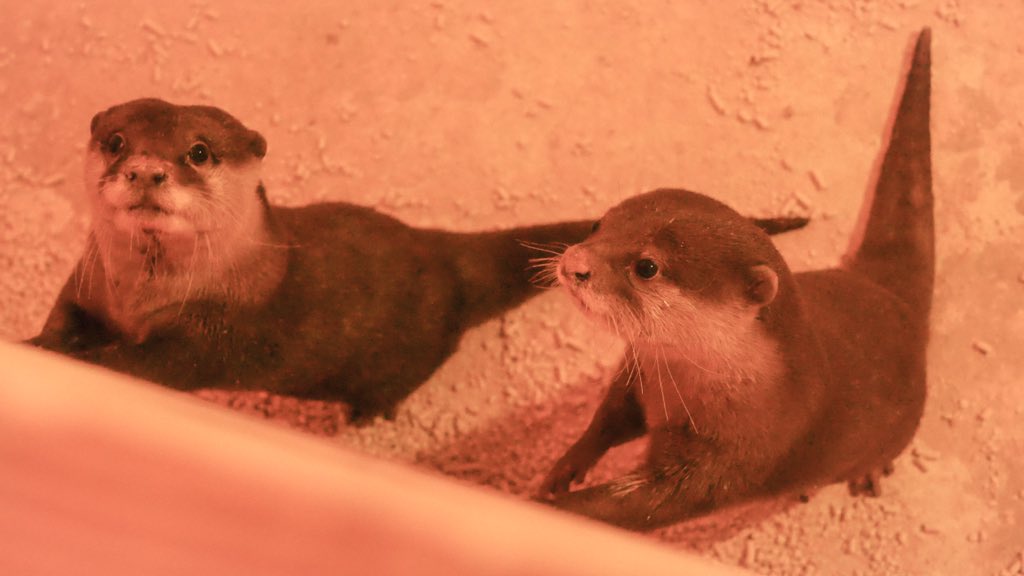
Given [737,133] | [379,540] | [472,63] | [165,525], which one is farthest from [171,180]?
[737,133]

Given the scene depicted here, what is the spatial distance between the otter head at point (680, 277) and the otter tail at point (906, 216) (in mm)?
533

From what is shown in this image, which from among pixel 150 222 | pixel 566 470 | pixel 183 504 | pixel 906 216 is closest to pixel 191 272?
pixel 150 222

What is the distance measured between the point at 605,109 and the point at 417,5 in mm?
510

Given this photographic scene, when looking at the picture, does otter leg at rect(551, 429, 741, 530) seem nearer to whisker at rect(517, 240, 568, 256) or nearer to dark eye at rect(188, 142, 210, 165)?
whisker at rect(517, 240, 568, 256)

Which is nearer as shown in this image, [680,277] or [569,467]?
[680,277]

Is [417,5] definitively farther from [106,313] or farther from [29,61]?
[106,313]

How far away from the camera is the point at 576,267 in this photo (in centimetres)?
112

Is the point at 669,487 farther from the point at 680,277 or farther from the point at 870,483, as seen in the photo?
the point at 870,483

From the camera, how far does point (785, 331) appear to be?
1181 mm

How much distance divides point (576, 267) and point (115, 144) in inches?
25.5

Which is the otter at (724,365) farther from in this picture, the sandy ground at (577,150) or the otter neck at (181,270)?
the otter neck at (181,270)

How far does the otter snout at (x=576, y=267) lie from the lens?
1.12 metres

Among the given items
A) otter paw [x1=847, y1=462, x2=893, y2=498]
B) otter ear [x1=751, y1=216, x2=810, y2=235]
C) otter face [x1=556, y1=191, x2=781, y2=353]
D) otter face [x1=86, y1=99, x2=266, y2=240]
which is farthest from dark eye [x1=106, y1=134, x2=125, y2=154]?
otter paw [x1=847, y1=462, x2=893, y2=498]

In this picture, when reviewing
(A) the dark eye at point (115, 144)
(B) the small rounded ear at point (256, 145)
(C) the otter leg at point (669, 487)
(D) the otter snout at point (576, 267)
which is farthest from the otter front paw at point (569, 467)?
(A) the dark eye at point (115, 144)
